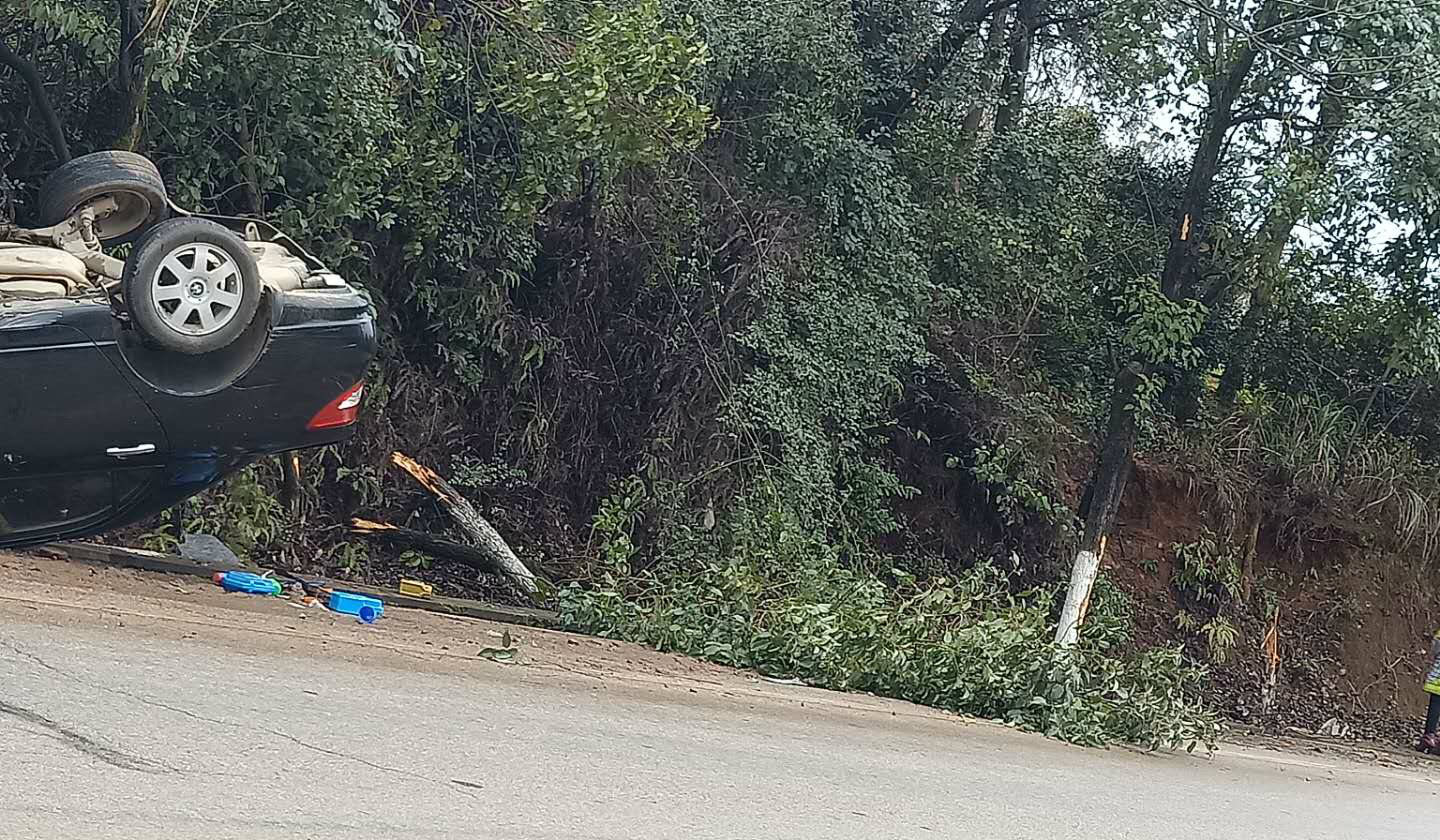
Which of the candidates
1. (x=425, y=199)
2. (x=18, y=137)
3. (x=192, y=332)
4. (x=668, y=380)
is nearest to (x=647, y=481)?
(x=668, y=380)

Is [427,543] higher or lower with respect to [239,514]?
lower

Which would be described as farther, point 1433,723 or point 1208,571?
point 1208,571

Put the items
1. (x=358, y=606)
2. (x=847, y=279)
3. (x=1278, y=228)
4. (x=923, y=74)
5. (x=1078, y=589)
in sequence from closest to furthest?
(x=358, y=606)
(x=1278, y=228)
(x=847, y=279)
(x=1078, y=589)
(x=923, y=74)

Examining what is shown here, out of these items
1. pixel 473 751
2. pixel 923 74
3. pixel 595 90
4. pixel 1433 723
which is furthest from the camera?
pixel 923 74

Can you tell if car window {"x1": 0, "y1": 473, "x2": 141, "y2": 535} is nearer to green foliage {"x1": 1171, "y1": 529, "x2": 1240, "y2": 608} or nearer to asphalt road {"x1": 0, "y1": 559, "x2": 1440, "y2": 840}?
asphalt road {"x1": 0, "y1": 559, "x2": 1440, "y2": 840}

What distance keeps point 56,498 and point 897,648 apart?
19.2 ft

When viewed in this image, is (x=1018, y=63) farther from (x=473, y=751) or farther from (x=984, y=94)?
(x=473, y=751)

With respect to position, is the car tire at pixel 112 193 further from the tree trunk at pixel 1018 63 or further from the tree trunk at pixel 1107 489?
the tree trunk at pixel 1018 63

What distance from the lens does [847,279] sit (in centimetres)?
1420

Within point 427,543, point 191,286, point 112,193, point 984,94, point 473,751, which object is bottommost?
point 427,543

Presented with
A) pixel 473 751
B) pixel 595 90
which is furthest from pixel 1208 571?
pixel 473 751

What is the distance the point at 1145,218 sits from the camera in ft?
51.9

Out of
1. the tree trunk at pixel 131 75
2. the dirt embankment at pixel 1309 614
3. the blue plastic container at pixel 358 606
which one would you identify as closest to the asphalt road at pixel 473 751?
the blue plastic container at pixel 358 606

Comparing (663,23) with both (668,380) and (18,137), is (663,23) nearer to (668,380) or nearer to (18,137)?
(668,380)
